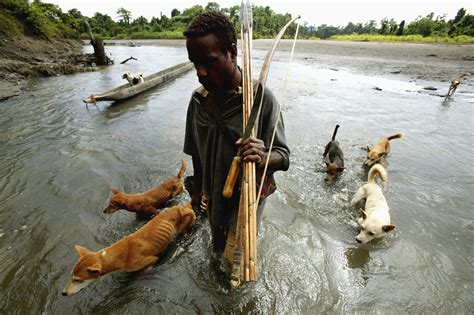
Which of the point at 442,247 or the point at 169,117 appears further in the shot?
the point at 169,117

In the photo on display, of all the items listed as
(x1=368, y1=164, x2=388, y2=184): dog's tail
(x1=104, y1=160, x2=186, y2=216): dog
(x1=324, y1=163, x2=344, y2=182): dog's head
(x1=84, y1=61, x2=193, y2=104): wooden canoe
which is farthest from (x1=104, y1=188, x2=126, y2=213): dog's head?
(x1=84, y1=61, x2=193, y2=104): wooden canoe

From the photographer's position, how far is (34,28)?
22.1 m

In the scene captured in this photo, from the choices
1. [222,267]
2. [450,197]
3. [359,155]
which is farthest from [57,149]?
[450,197]

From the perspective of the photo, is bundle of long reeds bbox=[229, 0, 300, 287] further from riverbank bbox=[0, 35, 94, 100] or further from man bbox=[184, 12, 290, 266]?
riverbank bbox=[0, 35, 94, 100]

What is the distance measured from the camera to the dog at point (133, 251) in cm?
268

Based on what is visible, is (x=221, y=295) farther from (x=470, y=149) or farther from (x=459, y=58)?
(x=459, y=58)

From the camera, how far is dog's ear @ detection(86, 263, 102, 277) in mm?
2593

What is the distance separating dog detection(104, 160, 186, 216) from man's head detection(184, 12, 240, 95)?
9.56 feet

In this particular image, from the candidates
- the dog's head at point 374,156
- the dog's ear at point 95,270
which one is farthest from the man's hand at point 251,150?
the dog's head at point 374,156

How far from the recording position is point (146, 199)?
4.25 meters

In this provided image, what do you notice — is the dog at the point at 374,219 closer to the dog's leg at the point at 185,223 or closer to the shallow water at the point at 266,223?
the shallow water at the point at 266,223

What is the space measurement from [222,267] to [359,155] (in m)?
5.78

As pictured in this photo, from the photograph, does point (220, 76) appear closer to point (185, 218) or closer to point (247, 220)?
point (247, 220)

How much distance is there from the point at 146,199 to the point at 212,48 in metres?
3.27
